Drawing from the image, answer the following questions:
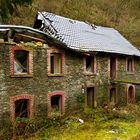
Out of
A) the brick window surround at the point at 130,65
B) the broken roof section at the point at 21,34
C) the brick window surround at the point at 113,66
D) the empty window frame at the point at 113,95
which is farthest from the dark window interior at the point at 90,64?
the brick window surround at the point at 130,65

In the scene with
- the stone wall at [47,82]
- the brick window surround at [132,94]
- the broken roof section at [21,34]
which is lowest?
the brick window surround at [132,94]

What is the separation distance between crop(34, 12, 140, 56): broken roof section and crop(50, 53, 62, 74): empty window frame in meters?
1.22

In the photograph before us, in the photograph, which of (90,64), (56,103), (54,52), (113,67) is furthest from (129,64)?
(54,52)

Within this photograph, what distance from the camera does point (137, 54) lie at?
30.1m

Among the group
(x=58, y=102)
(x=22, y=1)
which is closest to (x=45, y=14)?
(x=22, y=1)

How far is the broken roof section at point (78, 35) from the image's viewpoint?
2270 centimetres

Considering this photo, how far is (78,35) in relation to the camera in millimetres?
24812

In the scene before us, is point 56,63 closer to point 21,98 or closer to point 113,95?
point 21,98

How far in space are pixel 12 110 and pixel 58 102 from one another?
167 inches

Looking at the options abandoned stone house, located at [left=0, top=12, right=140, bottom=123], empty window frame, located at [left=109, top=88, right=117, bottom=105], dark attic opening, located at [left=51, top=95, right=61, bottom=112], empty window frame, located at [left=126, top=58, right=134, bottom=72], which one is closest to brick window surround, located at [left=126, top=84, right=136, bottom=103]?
abandoned stone house, located at [left=0, top=12, right=140, bottom=123]

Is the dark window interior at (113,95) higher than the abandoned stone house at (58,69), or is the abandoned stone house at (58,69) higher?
the abandoned stone house at (58,69)

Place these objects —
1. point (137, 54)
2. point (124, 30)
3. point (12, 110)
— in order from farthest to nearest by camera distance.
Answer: point (124, 30) < point (137, 54) < point (12, 110)

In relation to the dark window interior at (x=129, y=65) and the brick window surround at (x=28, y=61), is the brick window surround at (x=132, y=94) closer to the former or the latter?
the dark window interior at (x=129, y=65)

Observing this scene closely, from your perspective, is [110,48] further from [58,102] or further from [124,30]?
[124,30]
